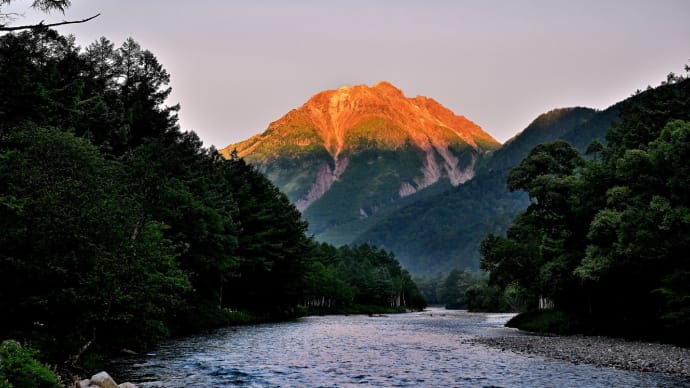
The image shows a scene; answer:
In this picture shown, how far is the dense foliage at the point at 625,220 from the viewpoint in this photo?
43969 mm

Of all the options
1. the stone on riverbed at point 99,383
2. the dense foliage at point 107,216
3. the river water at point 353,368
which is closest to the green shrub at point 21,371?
the stone on riverbed at point 99,383

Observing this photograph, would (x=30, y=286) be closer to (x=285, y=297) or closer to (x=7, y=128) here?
(x=7, y=128)

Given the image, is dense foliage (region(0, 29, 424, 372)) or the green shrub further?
dense foliage (region(0, 29, 424, 372))

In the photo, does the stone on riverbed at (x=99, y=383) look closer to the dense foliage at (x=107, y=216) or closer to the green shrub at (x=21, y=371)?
the green shrub at (x=21, y=371)

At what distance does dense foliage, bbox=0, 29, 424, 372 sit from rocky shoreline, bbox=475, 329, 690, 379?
27.8 metres

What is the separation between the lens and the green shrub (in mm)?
18406

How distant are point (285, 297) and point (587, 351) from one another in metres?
69.4

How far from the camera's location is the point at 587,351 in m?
42.1

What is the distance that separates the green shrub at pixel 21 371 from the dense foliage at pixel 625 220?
136ft

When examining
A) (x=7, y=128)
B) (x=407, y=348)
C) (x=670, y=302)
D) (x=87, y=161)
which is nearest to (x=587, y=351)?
(x=670, y=302)

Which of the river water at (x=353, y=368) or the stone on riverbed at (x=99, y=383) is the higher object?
the stone on riverbed at (x=99, y=383)

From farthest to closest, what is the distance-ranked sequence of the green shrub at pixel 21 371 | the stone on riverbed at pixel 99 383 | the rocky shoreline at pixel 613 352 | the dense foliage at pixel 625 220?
the dense foliage at pixel 625 220, the rocky shoreline at pixel 613 352, the stone on riverbed at pixel 99 383, the green shrub at pixel 21 371

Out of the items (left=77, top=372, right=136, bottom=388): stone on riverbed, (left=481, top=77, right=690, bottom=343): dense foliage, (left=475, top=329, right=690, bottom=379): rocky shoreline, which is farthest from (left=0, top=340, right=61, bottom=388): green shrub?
(left=481, top=77, right=690, bottom=343): dense foliage

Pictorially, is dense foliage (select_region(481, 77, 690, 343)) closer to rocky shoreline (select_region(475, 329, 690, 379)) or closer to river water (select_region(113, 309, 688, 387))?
rocky shoreline (select_region(475, 329, 690, 379))
